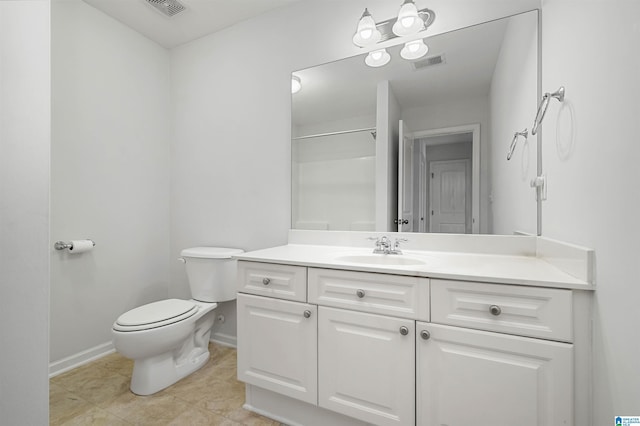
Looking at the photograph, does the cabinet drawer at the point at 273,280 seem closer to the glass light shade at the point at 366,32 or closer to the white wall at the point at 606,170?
the white wall at the point at 606,170

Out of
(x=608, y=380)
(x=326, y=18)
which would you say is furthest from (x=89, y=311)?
(x=608, y=380)

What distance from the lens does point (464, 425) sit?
105 centimetres

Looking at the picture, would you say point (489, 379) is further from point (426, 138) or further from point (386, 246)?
point (426, 138)

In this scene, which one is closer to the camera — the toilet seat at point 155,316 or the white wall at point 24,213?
the white wall at point 24,213

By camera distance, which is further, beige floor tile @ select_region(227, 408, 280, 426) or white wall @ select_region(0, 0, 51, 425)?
beige floor tile @ select_region(227, 408, 280, 426)

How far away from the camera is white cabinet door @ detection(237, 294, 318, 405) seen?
4.39 feet

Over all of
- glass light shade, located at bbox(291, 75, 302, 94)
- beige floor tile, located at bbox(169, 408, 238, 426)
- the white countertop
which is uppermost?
glass light shade, located at bbox(291, 75, 302, 94)

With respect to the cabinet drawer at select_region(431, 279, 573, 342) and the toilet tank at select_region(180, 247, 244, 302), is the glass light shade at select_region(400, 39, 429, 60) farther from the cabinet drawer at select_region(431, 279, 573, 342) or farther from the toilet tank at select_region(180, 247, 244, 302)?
the toilet tank at select_region(180, 247, 244, 302)

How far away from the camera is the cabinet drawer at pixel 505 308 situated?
3.06 ft

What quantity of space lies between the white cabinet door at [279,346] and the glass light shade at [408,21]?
1531 mm

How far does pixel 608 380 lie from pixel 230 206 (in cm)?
217

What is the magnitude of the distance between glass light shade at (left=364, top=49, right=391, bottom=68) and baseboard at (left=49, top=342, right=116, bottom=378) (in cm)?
270

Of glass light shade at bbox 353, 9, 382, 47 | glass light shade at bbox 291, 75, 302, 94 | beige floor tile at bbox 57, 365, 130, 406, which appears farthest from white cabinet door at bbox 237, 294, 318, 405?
glass light shade at bbox 353, 9, 382, 47

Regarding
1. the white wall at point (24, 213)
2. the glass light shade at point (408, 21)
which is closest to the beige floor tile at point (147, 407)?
the white wall at point (24, 213)
